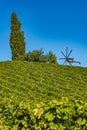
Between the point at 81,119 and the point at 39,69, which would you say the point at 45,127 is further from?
the point at 39,69

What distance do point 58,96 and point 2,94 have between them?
14.8 feet

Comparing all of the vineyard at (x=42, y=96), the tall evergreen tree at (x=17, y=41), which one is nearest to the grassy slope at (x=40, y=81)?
the vineyard at (x=42, y=96)

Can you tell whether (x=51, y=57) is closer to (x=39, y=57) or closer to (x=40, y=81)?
(x=39, y=57)

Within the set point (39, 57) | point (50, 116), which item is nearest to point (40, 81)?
point (39, 57)

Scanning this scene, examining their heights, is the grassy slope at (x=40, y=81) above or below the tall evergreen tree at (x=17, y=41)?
below

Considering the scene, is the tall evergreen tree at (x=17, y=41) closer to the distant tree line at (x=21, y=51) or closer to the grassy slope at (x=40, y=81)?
the distant tree line at (x=21, y=51)

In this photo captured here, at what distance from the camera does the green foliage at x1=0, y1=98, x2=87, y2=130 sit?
7.64 metres

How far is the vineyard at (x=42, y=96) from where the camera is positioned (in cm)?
786

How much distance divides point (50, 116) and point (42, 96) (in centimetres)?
2487

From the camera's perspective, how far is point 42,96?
32781 mm

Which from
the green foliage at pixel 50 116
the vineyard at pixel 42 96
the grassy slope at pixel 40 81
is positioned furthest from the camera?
the grassy slope at pixel 40 81

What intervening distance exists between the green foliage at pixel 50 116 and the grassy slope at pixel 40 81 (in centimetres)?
2155

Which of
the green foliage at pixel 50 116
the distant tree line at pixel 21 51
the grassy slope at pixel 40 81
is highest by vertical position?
the distant tree line at pixel 21 51

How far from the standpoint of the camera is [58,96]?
108 ft
